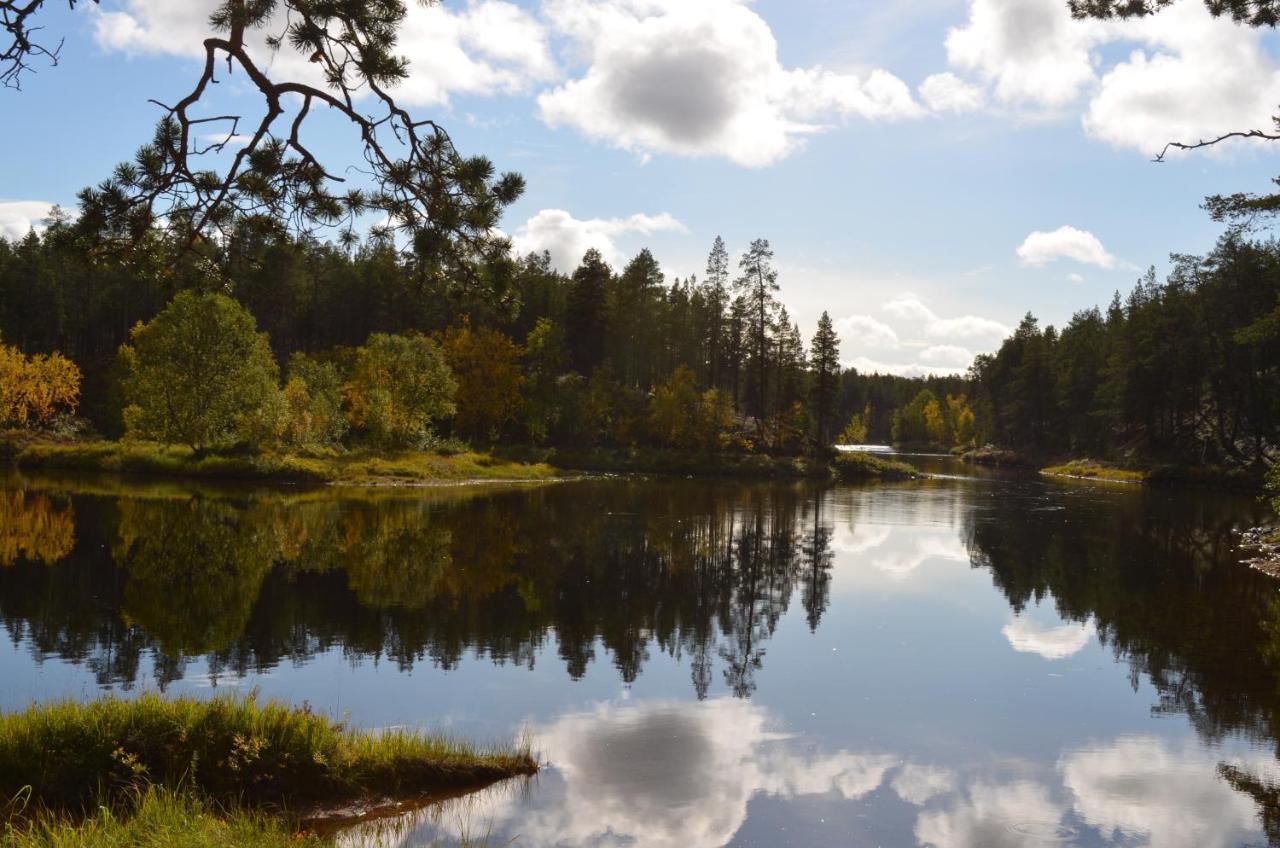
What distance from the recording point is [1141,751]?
15.0m

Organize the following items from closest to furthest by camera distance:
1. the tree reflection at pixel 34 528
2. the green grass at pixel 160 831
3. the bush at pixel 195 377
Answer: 1. the green grass at pixel 160 831
2. the tree reflection at pixel 34 528
3. the bush at pixel 195 377

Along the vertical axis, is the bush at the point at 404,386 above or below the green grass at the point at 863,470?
above

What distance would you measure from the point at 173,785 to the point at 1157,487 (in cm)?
Result: 8443

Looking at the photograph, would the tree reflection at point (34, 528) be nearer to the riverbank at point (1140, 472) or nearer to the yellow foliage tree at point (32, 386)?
the yellow foliage tree at point (32, 386)

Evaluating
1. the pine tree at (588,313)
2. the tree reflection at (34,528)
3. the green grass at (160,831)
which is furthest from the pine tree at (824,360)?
the green grass at (160,831)

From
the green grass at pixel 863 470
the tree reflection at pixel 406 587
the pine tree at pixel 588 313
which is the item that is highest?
the pine tree at pixel 588 313

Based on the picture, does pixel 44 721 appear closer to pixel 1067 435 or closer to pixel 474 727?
pixel 474 727

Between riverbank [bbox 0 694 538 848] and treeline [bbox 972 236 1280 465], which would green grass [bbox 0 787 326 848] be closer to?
riverbank [bbox 0 694 538 848]

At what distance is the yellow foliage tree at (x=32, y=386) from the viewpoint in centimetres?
6756

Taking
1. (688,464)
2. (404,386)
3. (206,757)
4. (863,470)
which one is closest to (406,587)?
(206,757)

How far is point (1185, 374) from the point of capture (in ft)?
274

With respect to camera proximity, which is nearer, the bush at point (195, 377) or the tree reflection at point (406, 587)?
the tree reflection at point (406, 587)

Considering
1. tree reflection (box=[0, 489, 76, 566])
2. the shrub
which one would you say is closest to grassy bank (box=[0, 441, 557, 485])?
the shrub

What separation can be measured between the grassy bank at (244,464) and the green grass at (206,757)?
1824 inches
